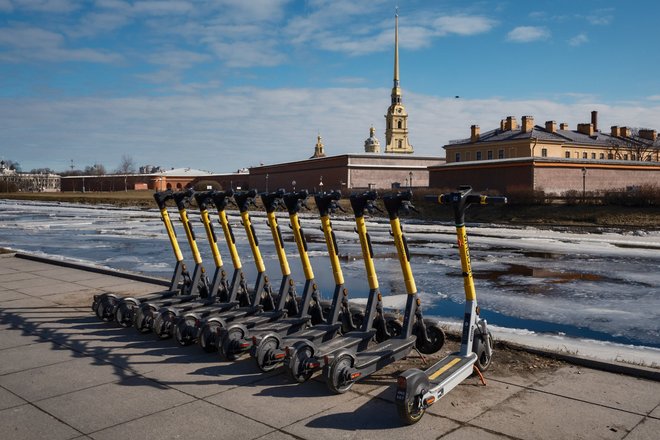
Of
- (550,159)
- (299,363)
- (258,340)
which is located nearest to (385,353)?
(299,363)

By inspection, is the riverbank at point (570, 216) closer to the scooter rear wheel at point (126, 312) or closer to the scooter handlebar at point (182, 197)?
the scooter handlebar at point (182, 197)

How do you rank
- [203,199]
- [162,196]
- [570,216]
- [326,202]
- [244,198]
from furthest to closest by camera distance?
1. [570,216]
2. [162,196]
3. [203,199]
4. [244,198]
5. [326,202]

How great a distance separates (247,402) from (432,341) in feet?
7.08

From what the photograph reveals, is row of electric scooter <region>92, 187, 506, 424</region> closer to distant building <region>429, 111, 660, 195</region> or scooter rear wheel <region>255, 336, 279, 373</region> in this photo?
scooter rear wheel <region>255, 336, 279, 373</region>

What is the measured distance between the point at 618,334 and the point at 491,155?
199 ft

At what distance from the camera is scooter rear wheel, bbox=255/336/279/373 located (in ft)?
19.3

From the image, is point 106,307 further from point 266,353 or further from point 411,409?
point 411,409

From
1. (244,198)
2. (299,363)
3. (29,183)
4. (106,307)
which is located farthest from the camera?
(29,183)

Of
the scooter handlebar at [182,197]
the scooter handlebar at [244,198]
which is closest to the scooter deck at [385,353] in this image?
the scooter handlebar at [244,198]

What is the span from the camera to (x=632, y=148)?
68.9 metres

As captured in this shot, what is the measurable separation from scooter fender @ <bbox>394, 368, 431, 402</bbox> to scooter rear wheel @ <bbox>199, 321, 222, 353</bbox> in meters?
2.65

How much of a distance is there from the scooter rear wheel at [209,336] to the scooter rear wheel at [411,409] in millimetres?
2697

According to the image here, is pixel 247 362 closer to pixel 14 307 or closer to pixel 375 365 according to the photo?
pixel 375 365

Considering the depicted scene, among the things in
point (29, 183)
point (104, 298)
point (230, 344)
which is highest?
point (29, 183)
